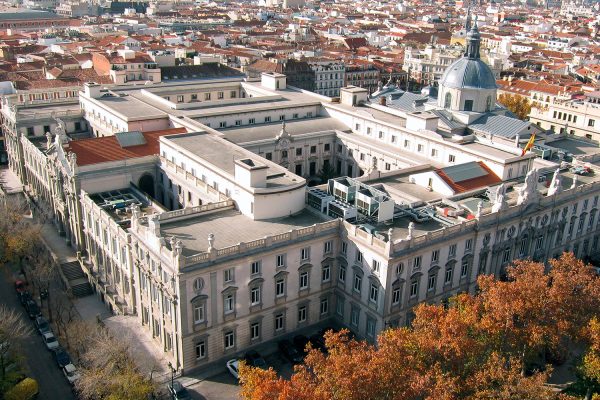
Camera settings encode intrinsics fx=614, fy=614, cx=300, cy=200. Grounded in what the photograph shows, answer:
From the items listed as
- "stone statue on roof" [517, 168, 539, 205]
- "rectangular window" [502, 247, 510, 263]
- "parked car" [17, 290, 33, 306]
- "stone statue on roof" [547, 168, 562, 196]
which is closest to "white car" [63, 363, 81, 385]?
"parked car" [17, 290, 33, 306]

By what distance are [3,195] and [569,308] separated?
87.4 m

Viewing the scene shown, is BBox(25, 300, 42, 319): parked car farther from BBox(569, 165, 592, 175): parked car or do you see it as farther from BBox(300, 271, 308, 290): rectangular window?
BBox(569, 165, 592, 175): parked car

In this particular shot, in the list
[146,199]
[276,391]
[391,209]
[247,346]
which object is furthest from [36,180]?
[276,391]

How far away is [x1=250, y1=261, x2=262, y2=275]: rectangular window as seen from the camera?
213 ft

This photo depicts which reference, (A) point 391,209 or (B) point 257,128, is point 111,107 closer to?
(B) point 257,128

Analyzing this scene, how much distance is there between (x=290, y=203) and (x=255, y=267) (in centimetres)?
1076

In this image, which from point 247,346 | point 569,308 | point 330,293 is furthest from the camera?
point 330,293

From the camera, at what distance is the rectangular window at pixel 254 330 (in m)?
68.0

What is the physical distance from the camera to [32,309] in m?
75.6

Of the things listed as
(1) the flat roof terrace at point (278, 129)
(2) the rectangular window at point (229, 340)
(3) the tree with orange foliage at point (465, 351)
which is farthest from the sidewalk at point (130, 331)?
(1) the flat roof terrace at point (278, 129)

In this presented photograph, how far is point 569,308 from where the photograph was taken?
59.7 m

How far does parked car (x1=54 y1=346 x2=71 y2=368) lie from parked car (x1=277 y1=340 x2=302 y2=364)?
23.1 m

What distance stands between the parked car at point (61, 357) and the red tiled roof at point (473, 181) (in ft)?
168

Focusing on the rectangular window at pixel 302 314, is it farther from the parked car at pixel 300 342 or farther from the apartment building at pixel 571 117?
the apartment building at pixel 571 117
